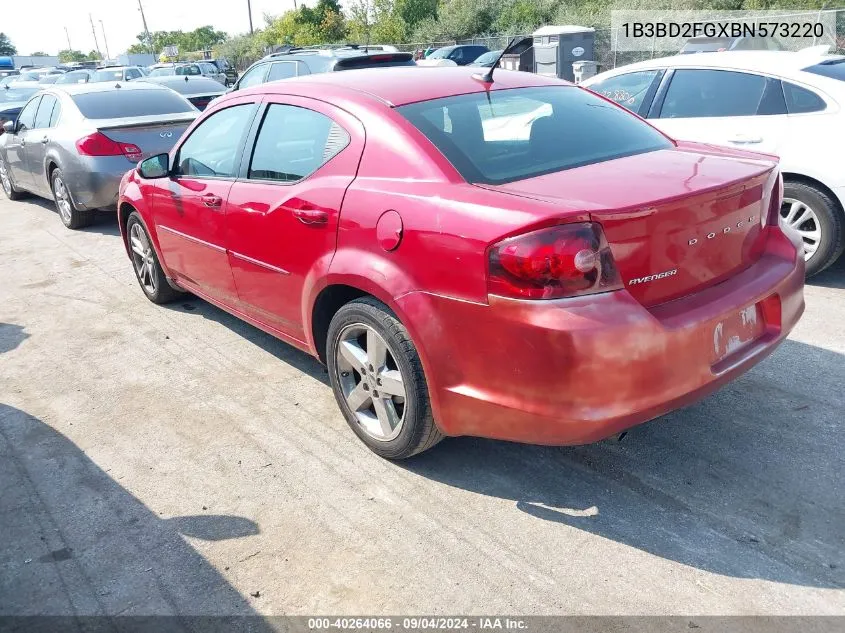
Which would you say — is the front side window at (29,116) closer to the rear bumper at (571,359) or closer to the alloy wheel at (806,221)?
the rear bumper at (571,359)

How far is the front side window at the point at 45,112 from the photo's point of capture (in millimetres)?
9078

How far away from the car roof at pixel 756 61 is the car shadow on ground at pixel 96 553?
5.05 metres

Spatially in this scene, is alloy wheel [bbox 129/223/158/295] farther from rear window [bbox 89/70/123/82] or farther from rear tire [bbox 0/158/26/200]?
rear window [bbox 89/70/123/82]

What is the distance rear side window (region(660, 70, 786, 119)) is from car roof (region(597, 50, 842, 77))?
0.21ft

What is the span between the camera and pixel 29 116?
9664 mm

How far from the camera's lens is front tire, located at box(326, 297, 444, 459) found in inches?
121

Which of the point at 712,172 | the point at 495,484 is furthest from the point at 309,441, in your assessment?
the point at 712,172

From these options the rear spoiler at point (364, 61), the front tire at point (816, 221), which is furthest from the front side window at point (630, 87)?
the rear spoiler at point (364, 61)

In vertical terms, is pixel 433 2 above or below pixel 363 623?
above

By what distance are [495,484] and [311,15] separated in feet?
185

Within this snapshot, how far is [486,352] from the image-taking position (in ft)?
9.00

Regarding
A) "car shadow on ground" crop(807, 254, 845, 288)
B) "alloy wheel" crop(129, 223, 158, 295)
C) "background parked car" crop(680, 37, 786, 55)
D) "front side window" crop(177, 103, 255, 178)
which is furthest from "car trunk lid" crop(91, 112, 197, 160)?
"background parked car" crop(680, 37, 786, 55)

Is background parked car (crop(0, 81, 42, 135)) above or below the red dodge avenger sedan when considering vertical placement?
above

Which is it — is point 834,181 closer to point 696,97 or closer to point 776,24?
point 696,97
